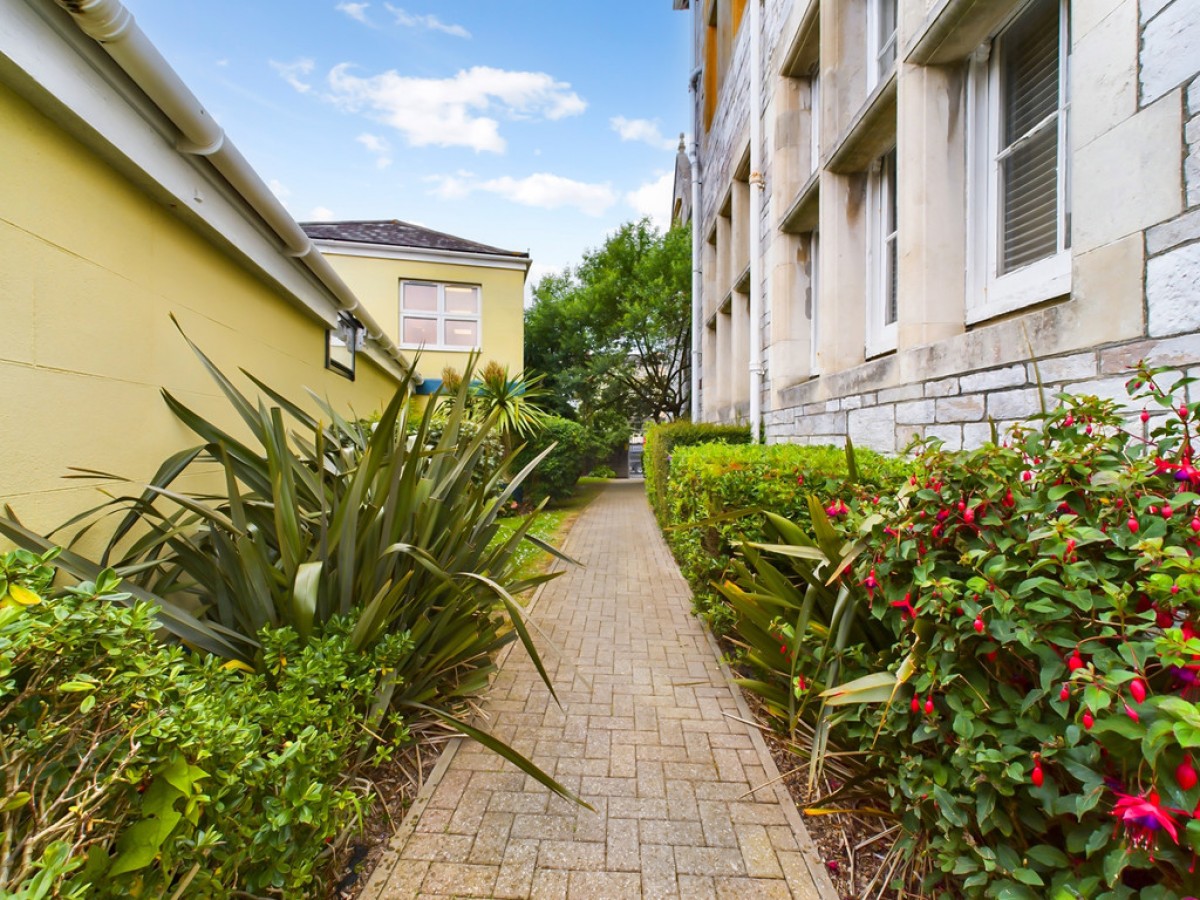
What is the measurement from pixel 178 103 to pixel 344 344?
11.9 ft

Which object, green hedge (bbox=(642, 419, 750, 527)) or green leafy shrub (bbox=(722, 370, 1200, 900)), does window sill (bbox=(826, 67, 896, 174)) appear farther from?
green hedge (bbox=(642, 419, 750, 527))

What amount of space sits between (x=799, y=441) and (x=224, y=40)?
6.04m

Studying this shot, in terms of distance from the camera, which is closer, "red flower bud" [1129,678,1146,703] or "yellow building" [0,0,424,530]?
"red flower bud" [1129,678,1146,703]

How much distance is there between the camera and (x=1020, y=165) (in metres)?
2.75

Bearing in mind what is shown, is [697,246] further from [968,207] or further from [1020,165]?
[1020,165]

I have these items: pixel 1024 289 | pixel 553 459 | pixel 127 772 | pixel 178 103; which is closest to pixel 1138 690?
pixel 127 772

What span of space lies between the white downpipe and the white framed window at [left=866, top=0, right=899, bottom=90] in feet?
Result: 6.68

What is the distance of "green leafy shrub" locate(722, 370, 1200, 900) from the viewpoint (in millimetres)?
942

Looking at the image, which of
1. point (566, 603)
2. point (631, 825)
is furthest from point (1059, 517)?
point (566, 603)

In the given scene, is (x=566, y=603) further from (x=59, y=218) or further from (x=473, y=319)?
(x=473, y=319)

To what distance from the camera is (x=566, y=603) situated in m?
4.42

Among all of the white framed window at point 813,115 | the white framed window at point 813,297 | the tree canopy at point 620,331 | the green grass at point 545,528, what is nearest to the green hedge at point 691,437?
the white framed window at point 813,297

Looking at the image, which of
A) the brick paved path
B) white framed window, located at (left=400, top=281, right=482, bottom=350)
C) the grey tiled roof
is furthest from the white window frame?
the brick paved path

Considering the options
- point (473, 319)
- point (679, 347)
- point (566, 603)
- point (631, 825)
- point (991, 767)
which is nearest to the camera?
point (991, 767)
